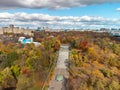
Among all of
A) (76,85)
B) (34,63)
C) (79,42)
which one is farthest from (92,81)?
(79,42)

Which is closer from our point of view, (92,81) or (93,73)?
(92,81)

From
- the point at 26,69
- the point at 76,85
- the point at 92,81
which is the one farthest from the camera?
the point at 26,69

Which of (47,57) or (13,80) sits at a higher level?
(47,57)

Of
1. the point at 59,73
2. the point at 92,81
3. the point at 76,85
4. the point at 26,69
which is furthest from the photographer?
the point at 26,69

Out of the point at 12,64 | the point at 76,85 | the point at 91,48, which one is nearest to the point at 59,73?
the point at 76,85

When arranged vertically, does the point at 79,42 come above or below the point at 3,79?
above

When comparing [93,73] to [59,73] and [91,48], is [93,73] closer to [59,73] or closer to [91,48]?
[59,73]

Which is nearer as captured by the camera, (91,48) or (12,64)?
(12,64)

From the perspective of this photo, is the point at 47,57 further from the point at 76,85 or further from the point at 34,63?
the point at 76,85

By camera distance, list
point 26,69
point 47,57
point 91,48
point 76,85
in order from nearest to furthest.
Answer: point 76,85 → point 26,69 → point 47,57 → point 91,48
